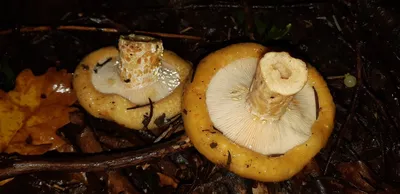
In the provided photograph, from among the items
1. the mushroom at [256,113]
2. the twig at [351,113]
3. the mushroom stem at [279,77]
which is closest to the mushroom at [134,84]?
the mushroom at [256,113]

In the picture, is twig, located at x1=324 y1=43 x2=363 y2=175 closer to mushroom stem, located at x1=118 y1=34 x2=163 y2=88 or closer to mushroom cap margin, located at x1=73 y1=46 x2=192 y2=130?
mushroom cap margin, located at x1=73 y1=46 x2=192 y2=130

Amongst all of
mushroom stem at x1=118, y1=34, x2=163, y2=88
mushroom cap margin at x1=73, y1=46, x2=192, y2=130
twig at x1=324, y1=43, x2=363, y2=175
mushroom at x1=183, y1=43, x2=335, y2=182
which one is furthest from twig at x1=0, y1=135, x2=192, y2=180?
twig at x1=324, y1=43, x2=363, y2=175

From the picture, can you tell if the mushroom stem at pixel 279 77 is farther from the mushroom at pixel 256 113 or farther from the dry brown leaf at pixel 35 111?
the dry brown leaf at pixel 35 111

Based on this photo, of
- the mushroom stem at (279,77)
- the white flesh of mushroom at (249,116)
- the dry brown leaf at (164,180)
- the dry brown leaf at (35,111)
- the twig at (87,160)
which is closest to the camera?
the mushroom stem at (279,77)

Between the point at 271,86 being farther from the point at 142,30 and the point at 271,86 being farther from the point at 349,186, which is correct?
the point at 142,30

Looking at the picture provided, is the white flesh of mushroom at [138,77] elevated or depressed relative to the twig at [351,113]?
elevated

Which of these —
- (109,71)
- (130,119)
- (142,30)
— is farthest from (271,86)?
(142,30)
